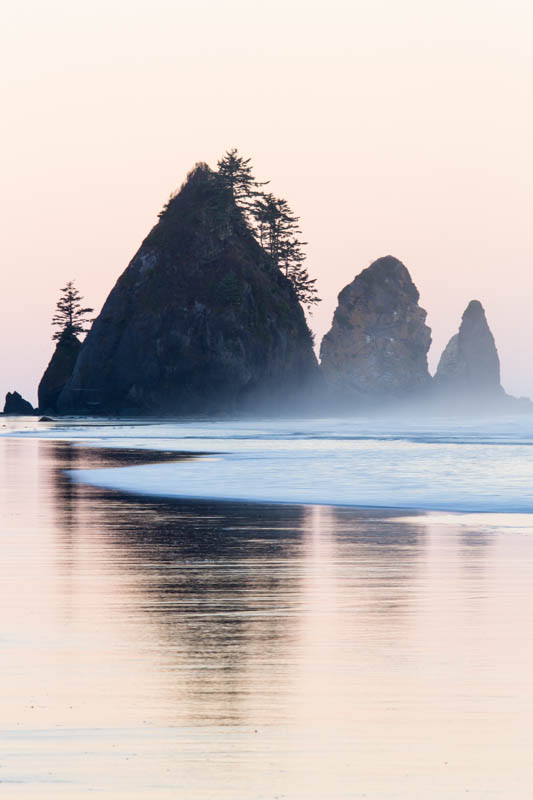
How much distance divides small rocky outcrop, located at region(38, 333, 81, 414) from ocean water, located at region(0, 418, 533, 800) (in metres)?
167

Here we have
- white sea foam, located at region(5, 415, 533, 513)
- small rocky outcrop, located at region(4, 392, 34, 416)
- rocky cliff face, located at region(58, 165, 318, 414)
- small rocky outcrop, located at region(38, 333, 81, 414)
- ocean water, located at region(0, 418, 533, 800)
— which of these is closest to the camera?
ocean water, located at region(0, 418, 533, 800)

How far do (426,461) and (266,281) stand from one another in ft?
434

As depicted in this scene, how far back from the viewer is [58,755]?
20.4 ft

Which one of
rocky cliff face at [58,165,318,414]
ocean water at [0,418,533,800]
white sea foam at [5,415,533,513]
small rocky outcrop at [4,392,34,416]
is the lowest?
ocean water at [0,418,533,800]

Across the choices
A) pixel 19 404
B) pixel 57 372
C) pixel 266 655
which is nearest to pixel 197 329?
pixel 57 372

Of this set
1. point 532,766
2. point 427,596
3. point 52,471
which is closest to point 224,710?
point 532,766

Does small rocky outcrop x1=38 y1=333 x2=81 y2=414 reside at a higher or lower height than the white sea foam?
higher

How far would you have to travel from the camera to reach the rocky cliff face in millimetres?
155625

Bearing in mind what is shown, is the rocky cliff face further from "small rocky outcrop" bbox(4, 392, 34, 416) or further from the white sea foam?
the white sea foam

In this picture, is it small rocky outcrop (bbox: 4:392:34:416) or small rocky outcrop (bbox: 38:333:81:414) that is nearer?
small rocky outcrop (bbox: 38:333:81:414)

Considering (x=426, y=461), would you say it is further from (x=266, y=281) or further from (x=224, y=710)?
(x=266, y=281)

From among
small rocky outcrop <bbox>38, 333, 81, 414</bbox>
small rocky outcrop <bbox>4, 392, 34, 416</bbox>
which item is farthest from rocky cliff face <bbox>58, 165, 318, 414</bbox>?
small rocky outcrop <bbox>4, 392, 34, 416</bbox>

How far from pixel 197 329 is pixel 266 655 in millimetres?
150628

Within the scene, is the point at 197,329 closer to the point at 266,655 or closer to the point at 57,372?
the point at 57,372
